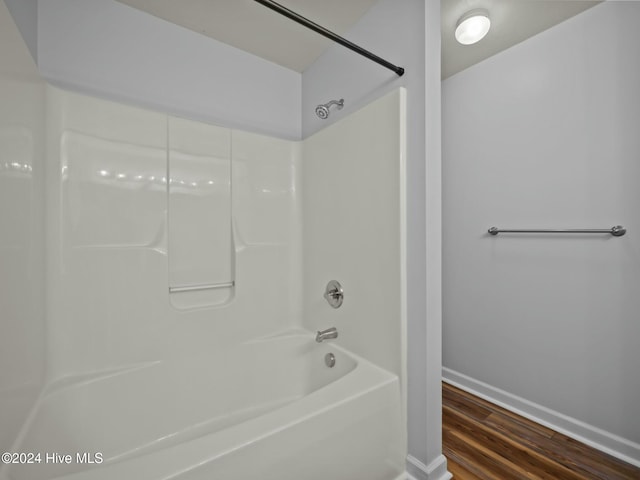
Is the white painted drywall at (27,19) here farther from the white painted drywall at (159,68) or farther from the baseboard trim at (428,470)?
the baseboard trim at (428,470)

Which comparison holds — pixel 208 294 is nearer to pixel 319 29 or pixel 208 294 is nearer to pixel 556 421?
pixel 319 29

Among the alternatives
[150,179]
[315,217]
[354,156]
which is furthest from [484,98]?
[150,179]

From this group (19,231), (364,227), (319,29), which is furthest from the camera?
(364,227)

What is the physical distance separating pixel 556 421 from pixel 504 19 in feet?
7.66

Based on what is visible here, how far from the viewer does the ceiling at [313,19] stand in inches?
58.2

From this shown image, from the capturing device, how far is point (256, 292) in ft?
5.81

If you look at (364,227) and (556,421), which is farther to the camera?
(556,421)

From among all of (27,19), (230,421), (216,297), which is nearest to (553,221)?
(216,297)

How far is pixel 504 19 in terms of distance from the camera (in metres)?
1.57

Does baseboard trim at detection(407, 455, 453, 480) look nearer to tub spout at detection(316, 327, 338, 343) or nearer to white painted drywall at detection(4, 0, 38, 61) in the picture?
tub spout at detection(316, 327, 338, 343)

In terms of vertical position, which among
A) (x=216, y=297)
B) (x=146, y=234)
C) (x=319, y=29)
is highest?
(x=319, y=29)

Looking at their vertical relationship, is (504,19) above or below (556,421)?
above

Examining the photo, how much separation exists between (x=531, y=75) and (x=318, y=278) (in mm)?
1838

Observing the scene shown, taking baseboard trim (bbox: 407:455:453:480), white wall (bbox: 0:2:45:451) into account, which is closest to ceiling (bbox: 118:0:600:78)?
white wall (bbox: 0:2:45:451)
